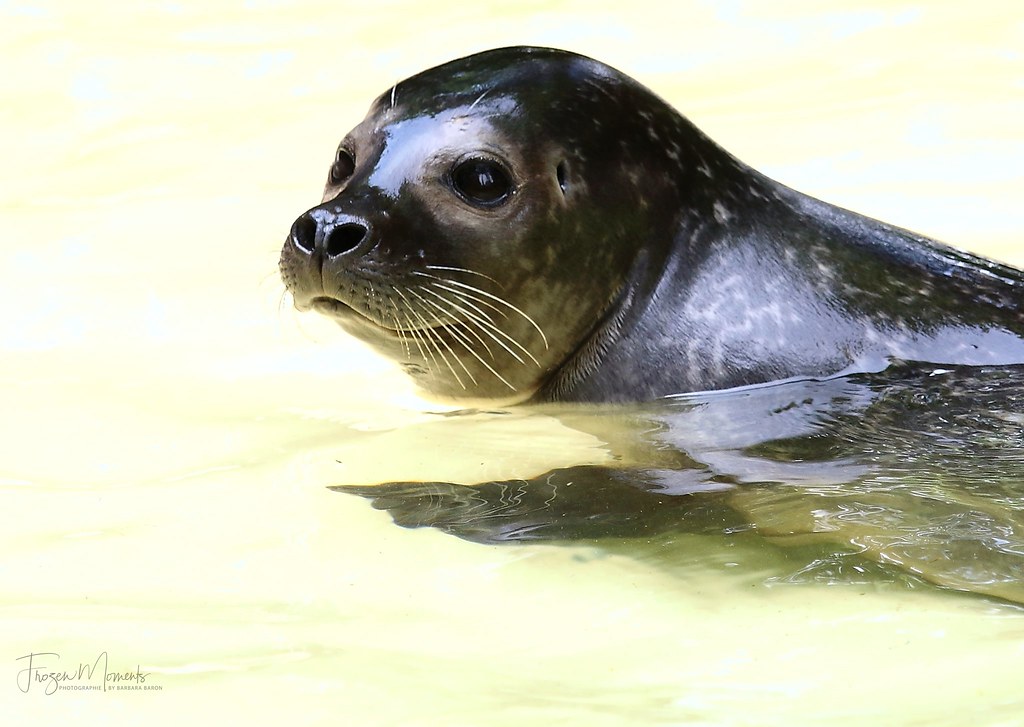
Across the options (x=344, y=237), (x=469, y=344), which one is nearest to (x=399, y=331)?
(x=469, y=344)

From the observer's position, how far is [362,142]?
14.9 ft

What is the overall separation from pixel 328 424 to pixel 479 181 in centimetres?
95

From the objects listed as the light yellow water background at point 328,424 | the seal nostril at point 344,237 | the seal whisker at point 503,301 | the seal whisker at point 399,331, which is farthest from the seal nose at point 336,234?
the light yellow water background at point 328,424

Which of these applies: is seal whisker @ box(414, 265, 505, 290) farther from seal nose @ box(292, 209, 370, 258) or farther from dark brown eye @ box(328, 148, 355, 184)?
dark brown eye @ box(328, 148, 355, 184)

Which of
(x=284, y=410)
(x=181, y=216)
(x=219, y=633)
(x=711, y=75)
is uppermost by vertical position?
(x=711, y=75)

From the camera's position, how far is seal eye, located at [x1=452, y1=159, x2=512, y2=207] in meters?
4.35

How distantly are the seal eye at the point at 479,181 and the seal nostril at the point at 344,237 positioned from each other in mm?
339

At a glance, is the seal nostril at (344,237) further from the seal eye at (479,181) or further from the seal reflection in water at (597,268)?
the seal eye at (479,181)

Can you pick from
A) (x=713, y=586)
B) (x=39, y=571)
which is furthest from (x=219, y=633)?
(x=713, y=586)

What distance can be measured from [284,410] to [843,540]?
6.79 feet

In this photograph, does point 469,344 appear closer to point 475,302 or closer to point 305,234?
point 475,302

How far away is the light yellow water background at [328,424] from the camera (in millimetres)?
2859

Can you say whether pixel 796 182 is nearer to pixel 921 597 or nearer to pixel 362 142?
pixel 362 142

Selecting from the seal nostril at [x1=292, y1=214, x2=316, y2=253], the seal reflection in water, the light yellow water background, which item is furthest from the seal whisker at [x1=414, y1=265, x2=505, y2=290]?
the light yellow water background
